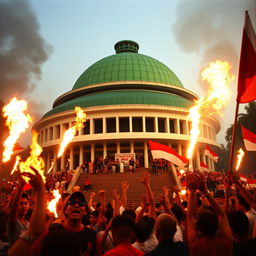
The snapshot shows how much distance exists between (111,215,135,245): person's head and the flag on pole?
10.7ft

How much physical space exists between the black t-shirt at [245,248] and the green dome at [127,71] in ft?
138

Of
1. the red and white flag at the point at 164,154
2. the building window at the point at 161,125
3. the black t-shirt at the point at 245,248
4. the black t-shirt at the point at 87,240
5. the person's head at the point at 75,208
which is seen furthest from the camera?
the building window at the point at 161,125

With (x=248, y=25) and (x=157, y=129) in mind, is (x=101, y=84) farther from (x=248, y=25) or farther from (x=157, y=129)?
(x=248, y=25)

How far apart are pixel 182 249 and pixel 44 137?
4110 cm

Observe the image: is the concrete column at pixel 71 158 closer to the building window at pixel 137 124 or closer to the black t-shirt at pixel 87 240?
the building window at pixel 137 124

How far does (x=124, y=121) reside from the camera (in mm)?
39281

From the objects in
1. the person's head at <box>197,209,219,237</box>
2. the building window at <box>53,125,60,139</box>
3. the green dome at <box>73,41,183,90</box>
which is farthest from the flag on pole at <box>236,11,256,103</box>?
the green dome at <box>73,41,183,90</box>

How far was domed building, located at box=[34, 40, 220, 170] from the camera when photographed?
3634cm

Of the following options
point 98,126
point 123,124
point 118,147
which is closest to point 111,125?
point 123,124

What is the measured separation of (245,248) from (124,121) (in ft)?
119

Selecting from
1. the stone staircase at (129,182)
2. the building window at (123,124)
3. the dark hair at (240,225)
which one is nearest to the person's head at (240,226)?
the dark hair at (240,225)

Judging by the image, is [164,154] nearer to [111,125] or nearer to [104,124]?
[104,124]

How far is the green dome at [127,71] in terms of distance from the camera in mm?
45219

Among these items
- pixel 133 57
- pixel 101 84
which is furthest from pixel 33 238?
pixel 133 57
